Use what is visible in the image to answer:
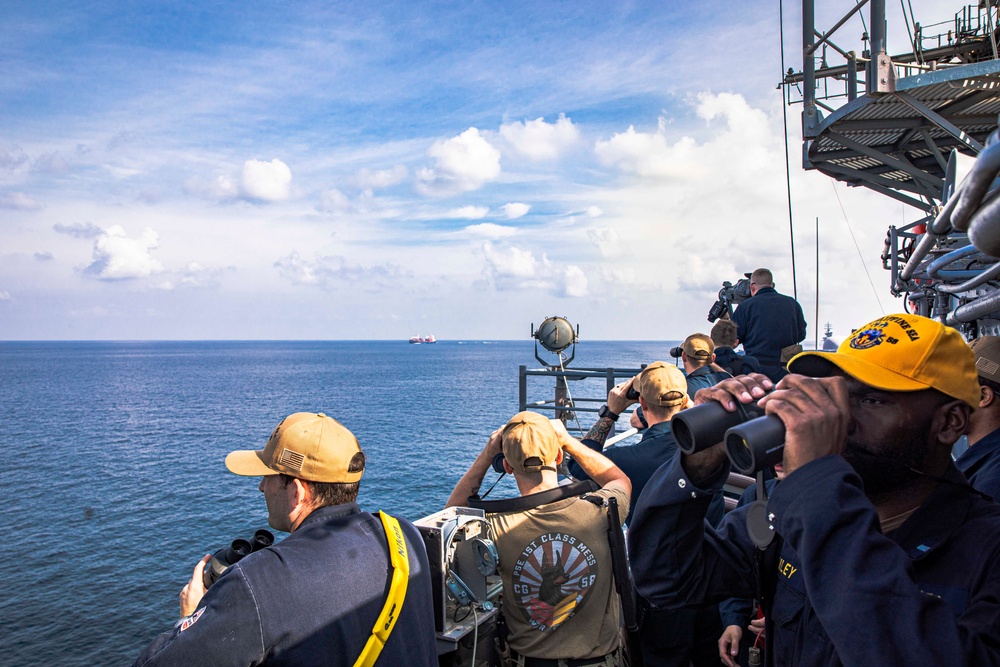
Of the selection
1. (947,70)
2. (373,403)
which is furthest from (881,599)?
(373,403)

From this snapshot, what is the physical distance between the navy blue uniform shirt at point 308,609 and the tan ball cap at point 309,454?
217mm

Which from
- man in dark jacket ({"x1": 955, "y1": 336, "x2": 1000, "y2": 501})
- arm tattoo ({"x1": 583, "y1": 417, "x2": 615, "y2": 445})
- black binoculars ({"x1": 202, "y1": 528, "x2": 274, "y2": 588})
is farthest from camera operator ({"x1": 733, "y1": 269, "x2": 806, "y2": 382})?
black binoculars ({"x1": 202, "y1": 528, "x2": 274, "y2": 588})

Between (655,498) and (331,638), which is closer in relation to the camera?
(655,498)

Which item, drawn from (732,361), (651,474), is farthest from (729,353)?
(651,474)

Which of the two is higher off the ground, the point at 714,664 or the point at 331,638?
the point at 331,638

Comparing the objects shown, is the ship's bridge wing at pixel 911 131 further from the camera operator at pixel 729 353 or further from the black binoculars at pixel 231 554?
the black binoculars at pixel 231 554

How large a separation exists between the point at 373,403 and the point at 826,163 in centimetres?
6223

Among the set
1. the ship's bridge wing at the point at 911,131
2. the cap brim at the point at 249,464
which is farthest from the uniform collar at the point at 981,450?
the ship's bridge wing at the point at 911,131

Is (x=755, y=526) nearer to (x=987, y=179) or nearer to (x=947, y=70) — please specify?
(x=987, y=179)

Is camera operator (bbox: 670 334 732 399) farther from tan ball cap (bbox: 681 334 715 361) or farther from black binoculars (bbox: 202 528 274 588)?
black binoculars (bbox: 202 528 274 588)

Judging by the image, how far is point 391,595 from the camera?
2.38 m

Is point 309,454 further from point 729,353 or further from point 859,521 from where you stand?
point 729,353

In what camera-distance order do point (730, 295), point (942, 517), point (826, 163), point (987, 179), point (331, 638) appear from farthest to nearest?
point (826, 163), point (730, 295), point (331, 638), point (942, 517), point (987, 179)

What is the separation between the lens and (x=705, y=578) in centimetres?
214
